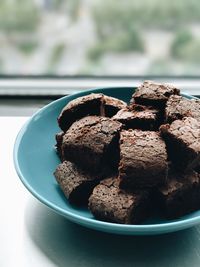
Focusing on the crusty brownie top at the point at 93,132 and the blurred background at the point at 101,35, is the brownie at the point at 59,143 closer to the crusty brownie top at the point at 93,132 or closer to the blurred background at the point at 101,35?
the crusty brownie top at the point at 93,132

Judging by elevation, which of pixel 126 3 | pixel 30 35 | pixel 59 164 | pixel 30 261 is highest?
pixel 126 3

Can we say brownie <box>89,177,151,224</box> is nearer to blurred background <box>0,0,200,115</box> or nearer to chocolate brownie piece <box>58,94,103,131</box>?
chocolate brownie piece <box>58,94,103,131</box>

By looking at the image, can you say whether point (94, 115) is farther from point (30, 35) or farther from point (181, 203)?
point (30, 35)

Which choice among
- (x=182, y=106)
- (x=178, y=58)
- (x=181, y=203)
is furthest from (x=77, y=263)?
(x=178, y=58)

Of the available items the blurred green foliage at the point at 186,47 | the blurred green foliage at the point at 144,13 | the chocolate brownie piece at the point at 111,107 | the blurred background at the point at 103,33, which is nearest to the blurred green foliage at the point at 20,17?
the blurred background at the point at 103,33

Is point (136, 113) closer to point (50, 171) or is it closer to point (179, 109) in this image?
point (179, 109)
